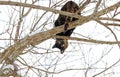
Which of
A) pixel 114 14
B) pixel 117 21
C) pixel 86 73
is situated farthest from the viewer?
pixel 86 73

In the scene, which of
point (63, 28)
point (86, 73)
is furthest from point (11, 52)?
point (86, 73)

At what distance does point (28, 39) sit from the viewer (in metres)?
2.90

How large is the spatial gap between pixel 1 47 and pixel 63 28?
62.0 inches

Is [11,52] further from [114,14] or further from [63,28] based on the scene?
[114,14]

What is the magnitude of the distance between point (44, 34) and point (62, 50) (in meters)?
1.87

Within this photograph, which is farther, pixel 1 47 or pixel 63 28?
pixel 1 47

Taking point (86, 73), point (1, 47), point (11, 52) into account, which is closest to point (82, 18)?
point (11, 52)

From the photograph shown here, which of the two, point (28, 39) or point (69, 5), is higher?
point (69, 5)

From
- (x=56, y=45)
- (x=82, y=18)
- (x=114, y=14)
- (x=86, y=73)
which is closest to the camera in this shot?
(x=82, y=18)

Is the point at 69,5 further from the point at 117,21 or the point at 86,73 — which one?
the point at 117,21

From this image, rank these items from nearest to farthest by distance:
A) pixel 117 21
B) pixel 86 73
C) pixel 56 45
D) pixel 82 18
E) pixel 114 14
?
pixel 82 18
pixel 117 21
pixel 114 14
pixel 86 73
pixel 56 45

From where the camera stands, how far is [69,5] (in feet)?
14.0

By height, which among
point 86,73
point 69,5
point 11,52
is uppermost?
point 69,5

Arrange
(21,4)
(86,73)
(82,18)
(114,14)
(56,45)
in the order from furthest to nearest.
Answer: (56,45) < (86,73) < (114,14) < (82,18) < (21,4)
